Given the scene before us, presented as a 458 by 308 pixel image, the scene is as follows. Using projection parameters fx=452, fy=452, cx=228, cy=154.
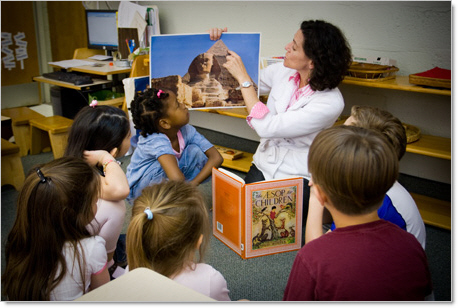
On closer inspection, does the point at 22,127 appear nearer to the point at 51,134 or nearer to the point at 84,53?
the point at 51,134

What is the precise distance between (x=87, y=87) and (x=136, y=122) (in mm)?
1686

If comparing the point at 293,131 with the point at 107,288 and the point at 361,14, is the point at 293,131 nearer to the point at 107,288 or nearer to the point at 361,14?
the point at 361,14

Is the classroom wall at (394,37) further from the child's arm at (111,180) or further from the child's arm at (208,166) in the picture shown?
the child's arm at (111,180)

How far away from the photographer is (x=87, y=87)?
3.80 meters

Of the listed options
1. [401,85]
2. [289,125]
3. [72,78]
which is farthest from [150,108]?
[72,78]

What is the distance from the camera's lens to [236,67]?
2332 mm

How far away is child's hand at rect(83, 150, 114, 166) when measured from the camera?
6.05 ft

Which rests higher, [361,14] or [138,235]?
[361,14]

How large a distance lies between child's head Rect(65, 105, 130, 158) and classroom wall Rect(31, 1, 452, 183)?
1746 millimetres

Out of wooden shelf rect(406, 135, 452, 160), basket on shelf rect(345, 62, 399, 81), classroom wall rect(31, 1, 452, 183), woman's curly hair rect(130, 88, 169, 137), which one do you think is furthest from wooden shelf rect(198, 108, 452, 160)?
woman's curly hair rect(130, 88, 169, 137)

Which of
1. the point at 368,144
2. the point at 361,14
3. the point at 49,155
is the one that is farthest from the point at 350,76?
the point at 49,155

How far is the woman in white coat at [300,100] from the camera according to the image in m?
2.11

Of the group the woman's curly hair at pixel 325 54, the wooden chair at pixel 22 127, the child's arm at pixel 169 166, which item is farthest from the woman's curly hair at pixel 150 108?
the wooden chair at pixel 22 127

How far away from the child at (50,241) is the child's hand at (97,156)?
51 cm
